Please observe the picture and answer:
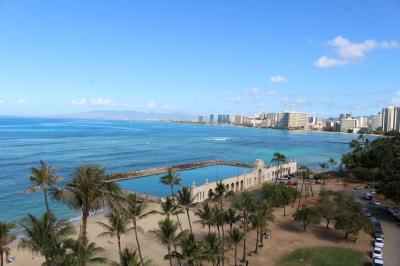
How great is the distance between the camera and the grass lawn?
30469 mm

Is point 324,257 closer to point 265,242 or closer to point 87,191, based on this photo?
point 265,242

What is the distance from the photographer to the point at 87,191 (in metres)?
15.1

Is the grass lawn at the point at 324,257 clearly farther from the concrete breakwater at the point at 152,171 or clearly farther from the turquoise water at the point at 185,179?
the concrete breakwater at the point at 152,171

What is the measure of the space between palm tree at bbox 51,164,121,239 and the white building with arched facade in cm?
3567

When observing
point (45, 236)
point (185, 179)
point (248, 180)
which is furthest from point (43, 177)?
point (185, 179)

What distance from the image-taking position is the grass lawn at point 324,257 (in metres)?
30.5

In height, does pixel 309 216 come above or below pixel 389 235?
above

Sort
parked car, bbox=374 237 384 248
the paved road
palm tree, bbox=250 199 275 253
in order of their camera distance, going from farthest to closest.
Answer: parked car, bbox=374 237 384 248
palm tree, bbox=250 199 275 253
the paved road

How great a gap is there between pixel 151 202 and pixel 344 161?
5025 cm

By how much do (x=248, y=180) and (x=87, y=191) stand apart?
170 ft

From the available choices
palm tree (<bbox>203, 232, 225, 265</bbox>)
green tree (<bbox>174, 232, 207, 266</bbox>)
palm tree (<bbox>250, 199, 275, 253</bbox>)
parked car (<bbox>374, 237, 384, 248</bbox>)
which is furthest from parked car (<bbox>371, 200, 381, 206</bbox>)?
green tree (<bbox>174, 232, 207, 266</bbox>)

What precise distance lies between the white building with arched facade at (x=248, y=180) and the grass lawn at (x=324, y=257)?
20.1m

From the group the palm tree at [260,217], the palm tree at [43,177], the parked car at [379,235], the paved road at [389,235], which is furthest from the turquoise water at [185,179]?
the palm tree at [43,177]

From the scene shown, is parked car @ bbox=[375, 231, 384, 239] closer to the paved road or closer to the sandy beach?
the paved road
